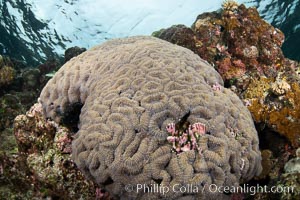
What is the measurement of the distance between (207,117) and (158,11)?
39.5 feet

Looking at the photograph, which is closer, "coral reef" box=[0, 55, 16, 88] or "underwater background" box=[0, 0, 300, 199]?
"underwater background" box=[0, 0, 300, 199]

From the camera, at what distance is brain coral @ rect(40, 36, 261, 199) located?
3.73m

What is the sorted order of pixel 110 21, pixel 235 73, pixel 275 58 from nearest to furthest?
1. pixel 235 73
2. pixel 275 58
3. pixel 110 21

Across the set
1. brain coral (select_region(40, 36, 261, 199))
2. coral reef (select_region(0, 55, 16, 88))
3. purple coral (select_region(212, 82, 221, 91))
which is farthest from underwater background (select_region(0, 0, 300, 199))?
purple coral (select_region(212, 82, 221, 91))

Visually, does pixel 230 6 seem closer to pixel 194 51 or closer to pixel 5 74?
pixel 194 51

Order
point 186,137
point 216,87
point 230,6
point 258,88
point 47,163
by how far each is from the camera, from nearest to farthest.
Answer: point 186,137, point 47,163, point 216,87, point 258,88, point 230,6

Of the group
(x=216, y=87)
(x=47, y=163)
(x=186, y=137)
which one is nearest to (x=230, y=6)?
(x=216, y=87)

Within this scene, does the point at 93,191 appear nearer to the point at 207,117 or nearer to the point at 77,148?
the point at 77,148

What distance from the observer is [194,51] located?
7.60m

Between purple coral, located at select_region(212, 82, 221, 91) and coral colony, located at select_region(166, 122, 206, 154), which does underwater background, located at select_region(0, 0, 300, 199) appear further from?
purple coral, located at select_region(212, 82, 221, 91)

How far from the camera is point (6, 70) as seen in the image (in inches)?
470

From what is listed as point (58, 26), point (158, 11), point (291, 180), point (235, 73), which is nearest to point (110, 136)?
point (291, 180)

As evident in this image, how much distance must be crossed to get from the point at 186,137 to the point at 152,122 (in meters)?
0.50

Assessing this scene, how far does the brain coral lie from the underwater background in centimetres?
56
